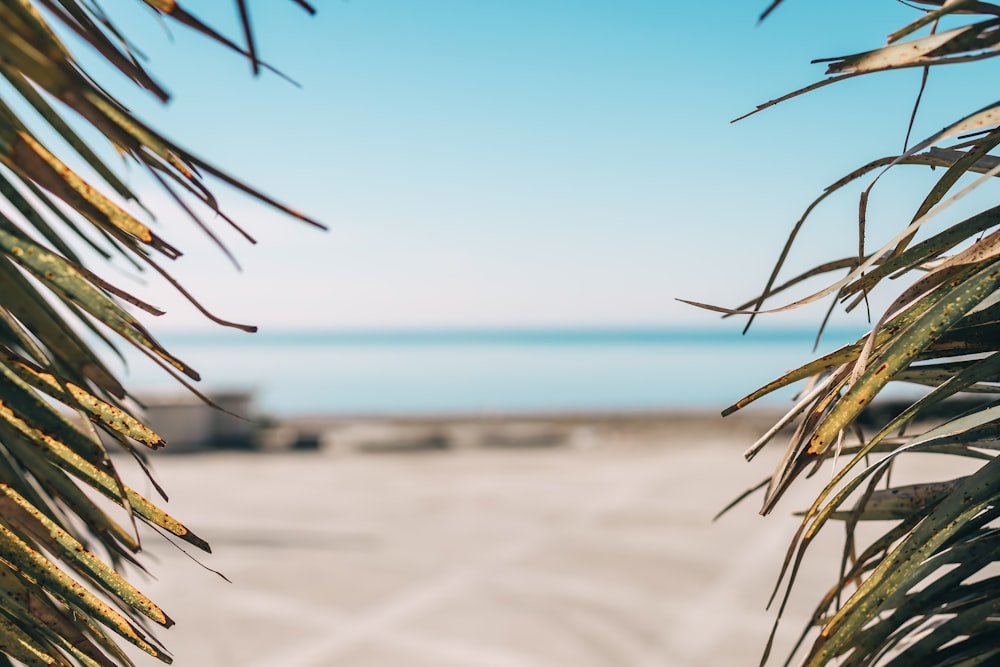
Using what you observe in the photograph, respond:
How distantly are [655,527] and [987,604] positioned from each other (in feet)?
29.2

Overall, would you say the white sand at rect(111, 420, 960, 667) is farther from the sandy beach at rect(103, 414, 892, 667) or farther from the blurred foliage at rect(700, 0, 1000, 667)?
the blurred foliage at rect(700, 0, 1000, 667)

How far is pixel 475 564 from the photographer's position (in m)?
8.27

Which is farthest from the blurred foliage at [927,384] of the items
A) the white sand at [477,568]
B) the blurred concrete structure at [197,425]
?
the blurred concrete structure at [197,425]

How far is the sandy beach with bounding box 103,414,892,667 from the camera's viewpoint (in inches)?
241

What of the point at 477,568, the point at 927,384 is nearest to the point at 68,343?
the point at 927,384

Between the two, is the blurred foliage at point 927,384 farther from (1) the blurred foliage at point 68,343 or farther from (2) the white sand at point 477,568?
(2) the white sand at point 477,568

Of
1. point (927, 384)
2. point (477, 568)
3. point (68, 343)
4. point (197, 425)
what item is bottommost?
point (68, 343)

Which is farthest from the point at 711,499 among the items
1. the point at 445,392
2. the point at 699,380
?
the point at 699,380

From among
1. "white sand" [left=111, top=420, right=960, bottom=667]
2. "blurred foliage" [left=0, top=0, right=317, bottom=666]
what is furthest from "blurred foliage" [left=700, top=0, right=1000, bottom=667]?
"white sand" [left=111, top=420, right=960, bottom=667]

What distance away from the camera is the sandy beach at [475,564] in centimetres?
613

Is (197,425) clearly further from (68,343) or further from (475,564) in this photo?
(68,343)

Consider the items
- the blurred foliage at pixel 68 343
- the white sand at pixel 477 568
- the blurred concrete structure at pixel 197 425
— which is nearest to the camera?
the blurred foliage at pixel 68 343

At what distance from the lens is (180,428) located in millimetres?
15953

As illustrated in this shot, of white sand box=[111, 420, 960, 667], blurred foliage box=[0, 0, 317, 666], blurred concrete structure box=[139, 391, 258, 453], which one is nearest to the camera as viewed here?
blurred foliage box=[0, 0, 317, 666]
